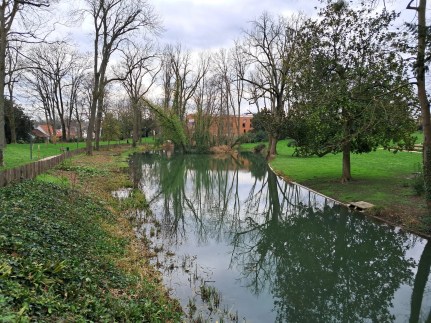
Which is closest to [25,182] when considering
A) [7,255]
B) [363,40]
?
[7,255]

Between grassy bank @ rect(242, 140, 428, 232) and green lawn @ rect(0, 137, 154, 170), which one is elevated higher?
green lawn @ rect(0, 137, 154, 170)

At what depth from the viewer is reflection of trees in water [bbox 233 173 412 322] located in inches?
290

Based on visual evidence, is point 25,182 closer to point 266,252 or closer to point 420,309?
point 266,252

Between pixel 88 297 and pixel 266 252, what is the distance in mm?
6459

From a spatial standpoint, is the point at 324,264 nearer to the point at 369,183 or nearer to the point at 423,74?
the point at 423,74

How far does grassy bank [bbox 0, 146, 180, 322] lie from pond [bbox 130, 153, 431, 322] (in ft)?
2.90

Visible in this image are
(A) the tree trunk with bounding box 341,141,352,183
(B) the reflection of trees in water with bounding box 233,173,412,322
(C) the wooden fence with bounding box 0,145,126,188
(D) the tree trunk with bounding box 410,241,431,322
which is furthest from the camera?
(A) the tree trunk with bounding box 341,141,352,183

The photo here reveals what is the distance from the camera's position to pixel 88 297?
17.8 feet

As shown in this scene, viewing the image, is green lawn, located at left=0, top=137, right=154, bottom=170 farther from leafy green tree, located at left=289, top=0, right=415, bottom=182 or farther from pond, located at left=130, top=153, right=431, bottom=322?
leafy green tree, located at left=289, top=0, right=415, bottom=182

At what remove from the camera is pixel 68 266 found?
616cm

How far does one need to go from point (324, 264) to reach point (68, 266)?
21.8 ft

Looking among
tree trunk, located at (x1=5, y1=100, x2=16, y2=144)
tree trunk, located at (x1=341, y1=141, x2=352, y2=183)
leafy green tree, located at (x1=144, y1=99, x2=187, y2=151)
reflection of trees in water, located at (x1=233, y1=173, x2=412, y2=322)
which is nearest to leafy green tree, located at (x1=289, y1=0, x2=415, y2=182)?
→ tree trunk, located at (x1=341, y1=141, x2=352, y2=183)

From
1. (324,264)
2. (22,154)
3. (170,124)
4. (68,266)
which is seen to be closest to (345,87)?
(324,264)

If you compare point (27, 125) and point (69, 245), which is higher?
point (27, 125)
